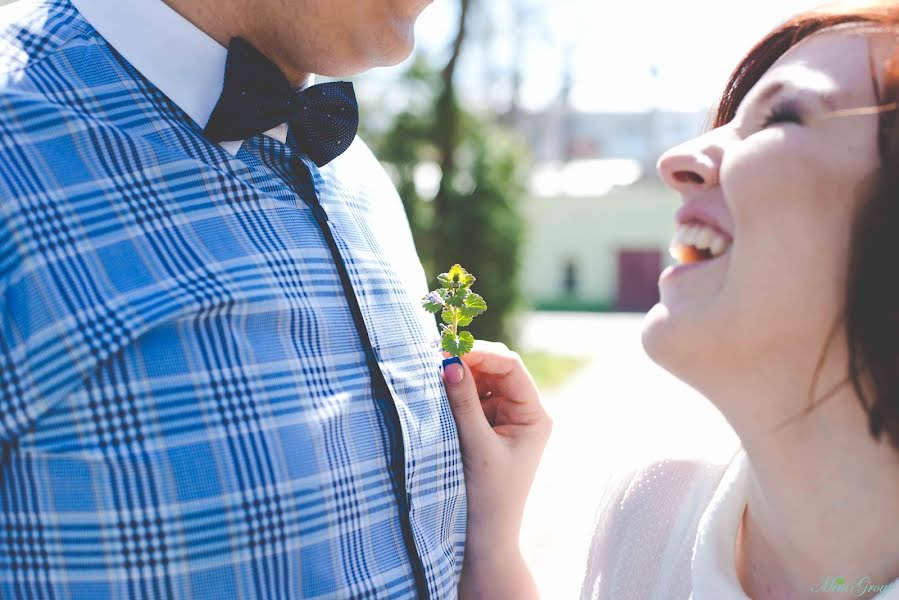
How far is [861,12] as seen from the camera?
1458 mm

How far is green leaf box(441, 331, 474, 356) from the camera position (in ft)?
5.82

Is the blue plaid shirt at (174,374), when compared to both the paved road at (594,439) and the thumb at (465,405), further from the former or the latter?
the paved road at (594,439)

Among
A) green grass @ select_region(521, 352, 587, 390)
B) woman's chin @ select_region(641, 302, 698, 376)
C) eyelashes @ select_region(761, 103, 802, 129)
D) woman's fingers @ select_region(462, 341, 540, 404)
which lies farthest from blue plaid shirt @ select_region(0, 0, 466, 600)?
green grass @ select_region(521, 352, 587, 390)

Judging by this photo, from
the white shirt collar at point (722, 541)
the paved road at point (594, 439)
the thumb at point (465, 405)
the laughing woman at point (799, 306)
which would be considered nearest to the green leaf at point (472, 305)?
the thumb at point (465, 405)

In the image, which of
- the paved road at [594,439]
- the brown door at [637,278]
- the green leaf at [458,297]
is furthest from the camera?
the brown door at [637,278]

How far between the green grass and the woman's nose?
10.4 metres

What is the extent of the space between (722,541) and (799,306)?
53 centimetres

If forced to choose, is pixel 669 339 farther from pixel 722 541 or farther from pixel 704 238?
pixel 722 541

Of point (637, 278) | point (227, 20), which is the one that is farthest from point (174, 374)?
point (637, 278)

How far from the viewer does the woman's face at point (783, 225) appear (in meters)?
1.38

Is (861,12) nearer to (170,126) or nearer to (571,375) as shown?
(170,126)

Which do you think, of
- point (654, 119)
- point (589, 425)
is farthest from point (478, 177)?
point (654, 119)

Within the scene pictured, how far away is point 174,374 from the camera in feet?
4.53

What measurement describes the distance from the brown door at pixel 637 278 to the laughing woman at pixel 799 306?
86.9 feet
